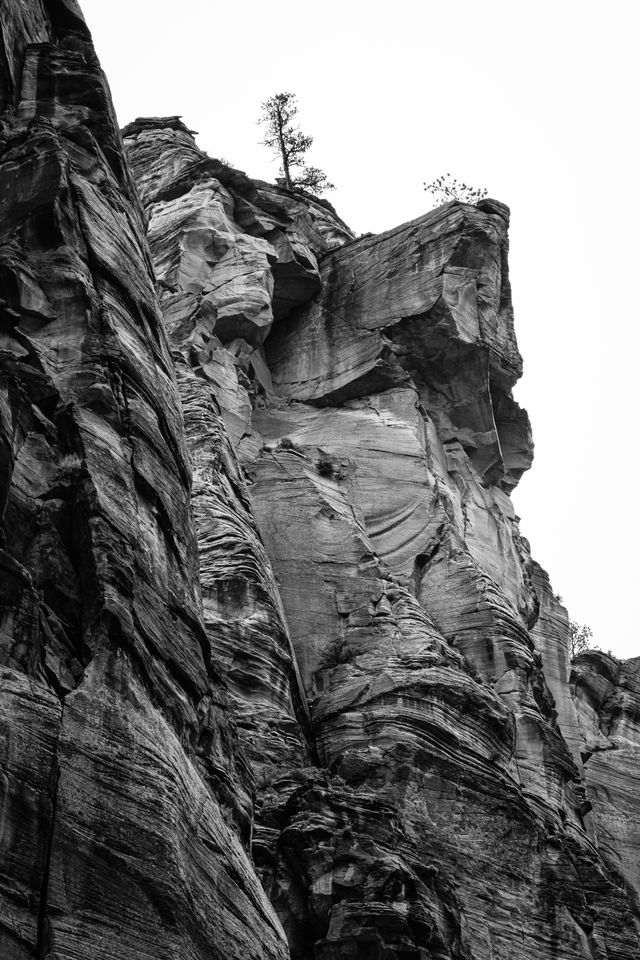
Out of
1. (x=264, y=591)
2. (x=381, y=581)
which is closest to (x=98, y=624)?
A: (x=264, y=591)

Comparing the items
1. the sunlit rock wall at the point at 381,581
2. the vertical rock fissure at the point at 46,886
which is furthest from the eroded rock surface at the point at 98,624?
the sunlit rock wall at the point at 381,581

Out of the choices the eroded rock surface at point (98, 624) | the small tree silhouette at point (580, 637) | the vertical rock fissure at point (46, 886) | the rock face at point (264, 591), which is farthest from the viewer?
the small tree silhouette at point (580, 637)

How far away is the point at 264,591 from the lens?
1110 inches

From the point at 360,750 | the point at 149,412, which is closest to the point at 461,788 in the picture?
the point at 360,750

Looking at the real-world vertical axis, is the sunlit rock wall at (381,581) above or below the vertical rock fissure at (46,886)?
above

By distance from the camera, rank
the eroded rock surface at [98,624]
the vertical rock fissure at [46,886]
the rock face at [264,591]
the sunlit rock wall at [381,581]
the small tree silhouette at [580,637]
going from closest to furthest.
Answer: the vertical rock fissure at [46,886] < the eroded rock surface at [98,624] < the rock face at [264,591] < the sunlit rock wall at [381,581] < the small tree silhouette at [580,637]

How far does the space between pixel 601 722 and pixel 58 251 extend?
1041 inches

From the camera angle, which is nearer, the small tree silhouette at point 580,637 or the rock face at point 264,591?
the rock face at point 264,591

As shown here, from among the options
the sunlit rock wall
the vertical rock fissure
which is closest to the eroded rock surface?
the vertical rock fissure

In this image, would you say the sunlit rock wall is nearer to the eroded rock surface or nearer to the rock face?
the rock face

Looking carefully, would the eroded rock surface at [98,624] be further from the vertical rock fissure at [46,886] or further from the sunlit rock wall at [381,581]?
the sunlit rock wall at [381,581]

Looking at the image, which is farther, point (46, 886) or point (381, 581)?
point (381, 581)

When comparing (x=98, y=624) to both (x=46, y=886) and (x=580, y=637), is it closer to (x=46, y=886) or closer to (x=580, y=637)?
(x=46, y=886)

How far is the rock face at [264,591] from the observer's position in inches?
650
